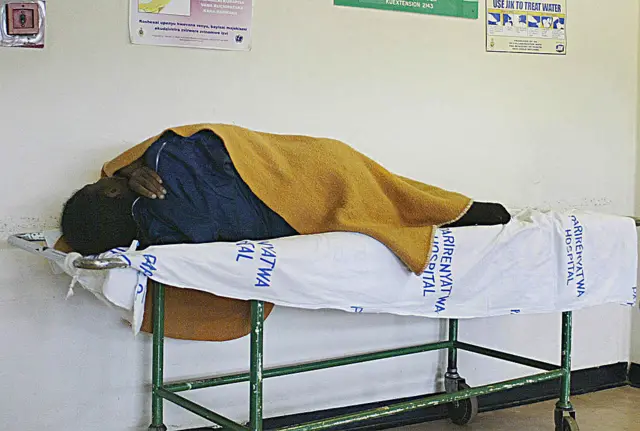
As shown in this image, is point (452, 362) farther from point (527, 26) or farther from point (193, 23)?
point (193, 23)

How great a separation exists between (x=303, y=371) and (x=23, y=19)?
1200 millimetres

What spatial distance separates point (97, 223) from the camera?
181 centimetres

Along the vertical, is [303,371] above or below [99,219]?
below

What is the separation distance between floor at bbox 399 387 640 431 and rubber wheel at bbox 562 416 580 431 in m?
0.23

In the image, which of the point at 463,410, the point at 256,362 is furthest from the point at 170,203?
the point at 463,410

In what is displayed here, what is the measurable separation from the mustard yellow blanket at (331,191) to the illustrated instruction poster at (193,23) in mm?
363

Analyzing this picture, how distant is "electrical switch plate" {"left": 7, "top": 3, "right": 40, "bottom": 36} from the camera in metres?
2.06

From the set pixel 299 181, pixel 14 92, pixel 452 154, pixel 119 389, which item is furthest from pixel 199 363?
pixel 452 154

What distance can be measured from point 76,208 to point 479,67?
4.91 feet

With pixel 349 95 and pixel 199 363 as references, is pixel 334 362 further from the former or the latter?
pixel 349 95

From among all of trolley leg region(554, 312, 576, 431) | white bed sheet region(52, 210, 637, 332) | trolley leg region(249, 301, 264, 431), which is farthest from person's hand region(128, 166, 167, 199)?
trolley leg region(554, 312, 576, 431)

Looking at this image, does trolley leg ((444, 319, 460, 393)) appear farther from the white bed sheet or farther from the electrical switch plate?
the electrical switch plate

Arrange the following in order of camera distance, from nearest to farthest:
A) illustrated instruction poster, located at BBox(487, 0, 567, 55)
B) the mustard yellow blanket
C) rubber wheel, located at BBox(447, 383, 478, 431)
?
the mustard yellow blanket
rubber wheel, located at BBox(447, 383, 478, 431)
illustrated instruction poster, located at BBox(487, 0, 567, 55)

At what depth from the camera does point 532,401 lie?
117 inches
